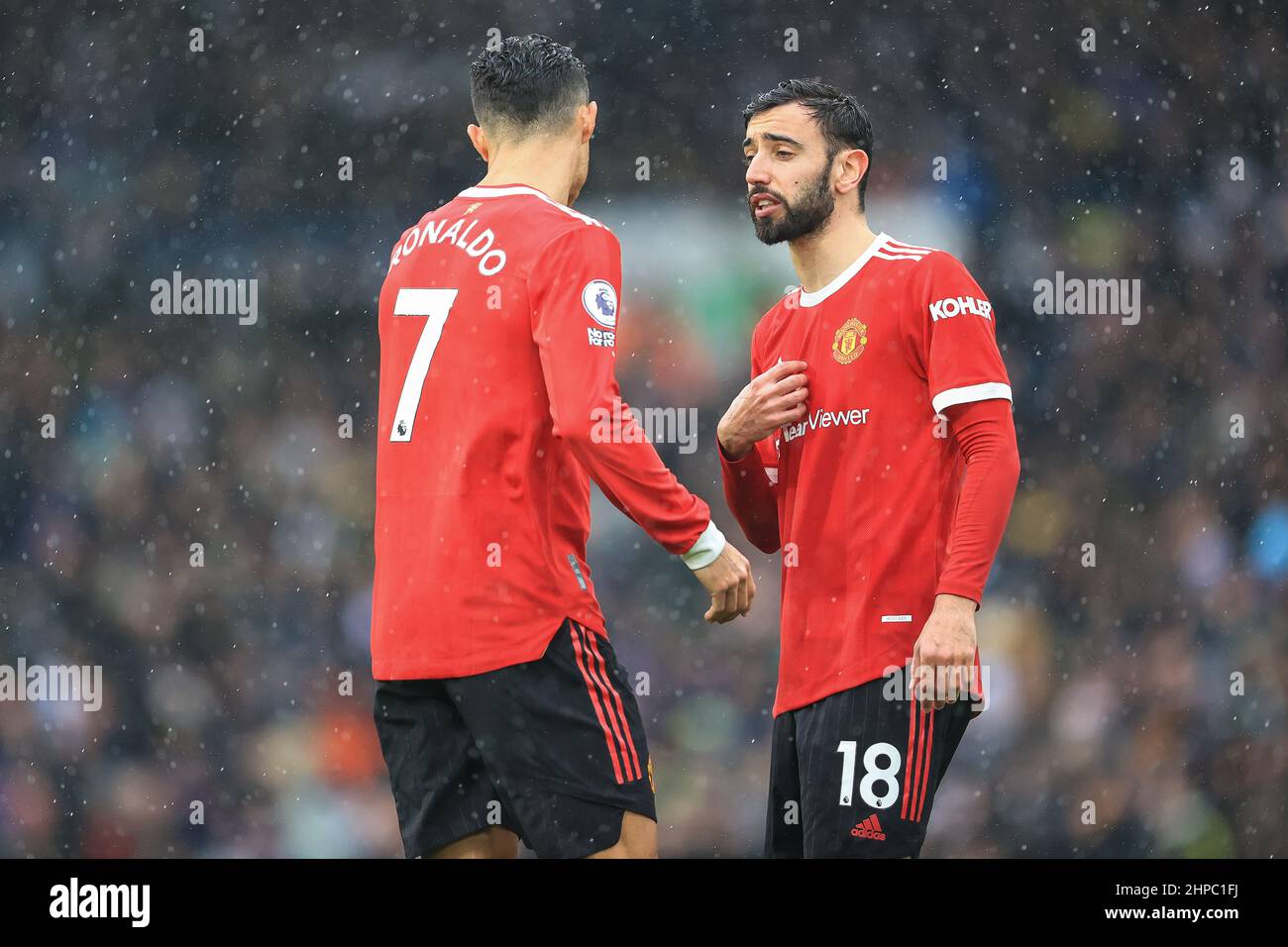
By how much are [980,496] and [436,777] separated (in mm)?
1125

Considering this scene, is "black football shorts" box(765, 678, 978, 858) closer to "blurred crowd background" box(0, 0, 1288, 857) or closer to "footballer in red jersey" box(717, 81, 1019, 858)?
"footballer in red jersey" box(717, 81, 1019, 858)

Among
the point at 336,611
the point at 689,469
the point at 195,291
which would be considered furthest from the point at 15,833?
the point at 689,469

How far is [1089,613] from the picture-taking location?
219 inches

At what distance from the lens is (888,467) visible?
9.14ft

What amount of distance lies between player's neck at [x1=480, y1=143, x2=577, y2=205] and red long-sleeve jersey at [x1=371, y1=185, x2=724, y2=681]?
0.11m

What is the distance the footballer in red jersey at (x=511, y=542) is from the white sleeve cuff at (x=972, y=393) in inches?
21.3

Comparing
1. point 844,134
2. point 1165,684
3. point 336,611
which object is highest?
point 844,134

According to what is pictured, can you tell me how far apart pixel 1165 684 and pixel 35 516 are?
4.46 m

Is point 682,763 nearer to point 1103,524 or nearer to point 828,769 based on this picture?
point 1103,524

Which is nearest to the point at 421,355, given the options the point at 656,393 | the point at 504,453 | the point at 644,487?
the point at 504,453

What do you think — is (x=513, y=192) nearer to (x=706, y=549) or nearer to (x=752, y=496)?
(x=706, y=549)

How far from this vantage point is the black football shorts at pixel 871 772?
2723 millimetres

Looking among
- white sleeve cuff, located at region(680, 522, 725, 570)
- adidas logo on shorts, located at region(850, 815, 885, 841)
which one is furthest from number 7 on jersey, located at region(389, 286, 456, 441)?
adidas logo on shorts, located at region(850, 815, 885, 841)

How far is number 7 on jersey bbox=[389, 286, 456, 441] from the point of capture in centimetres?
252
